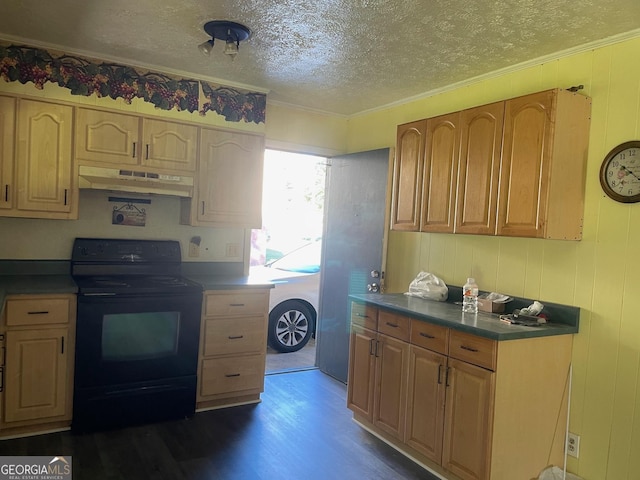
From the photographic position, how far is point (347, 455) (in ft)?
9.34

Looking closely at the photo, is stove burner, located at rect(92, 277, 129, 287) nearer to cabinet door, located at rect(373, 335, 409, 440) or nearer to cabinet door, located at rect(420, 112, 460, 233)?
cabinet door, located at rect(373, 335, 409, 440)

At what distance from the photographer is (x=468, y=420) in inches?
95.7

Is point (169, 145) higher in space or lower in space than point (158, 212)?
higher

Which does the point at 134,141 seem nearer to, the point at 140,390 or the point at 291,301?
the point at 140,390

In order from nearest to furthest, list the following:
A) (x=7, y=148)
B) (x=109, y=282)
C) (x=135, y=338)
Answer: (x=7, y=148) < (x=135, y=338) < (x=109, y=282)

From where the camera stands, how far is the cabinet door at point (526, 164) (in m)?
2.44

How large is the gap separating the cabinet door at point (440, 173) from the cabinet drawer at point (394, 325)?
0.63 metres

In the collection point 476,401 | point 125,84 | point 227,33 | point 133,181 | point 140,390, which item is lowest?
point 140,390

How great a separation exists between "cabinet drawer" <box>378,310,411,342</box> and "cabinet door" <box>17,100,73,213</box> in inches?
86.0

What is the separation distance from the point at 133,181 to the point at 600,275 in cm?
292

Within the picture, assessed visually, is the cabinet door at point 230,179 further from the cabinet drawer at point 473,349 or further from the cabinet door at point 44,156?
the cabinet drawer at point 473,349

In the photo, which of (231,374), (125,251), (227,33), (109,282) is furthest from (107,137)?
(231,374)

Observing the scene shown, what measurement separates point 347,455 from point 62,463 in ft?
5.25

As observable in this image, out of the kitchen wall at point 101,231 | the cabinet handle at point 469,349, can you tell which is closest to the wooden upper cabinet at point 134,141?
the kitchen wall at point 101,231
